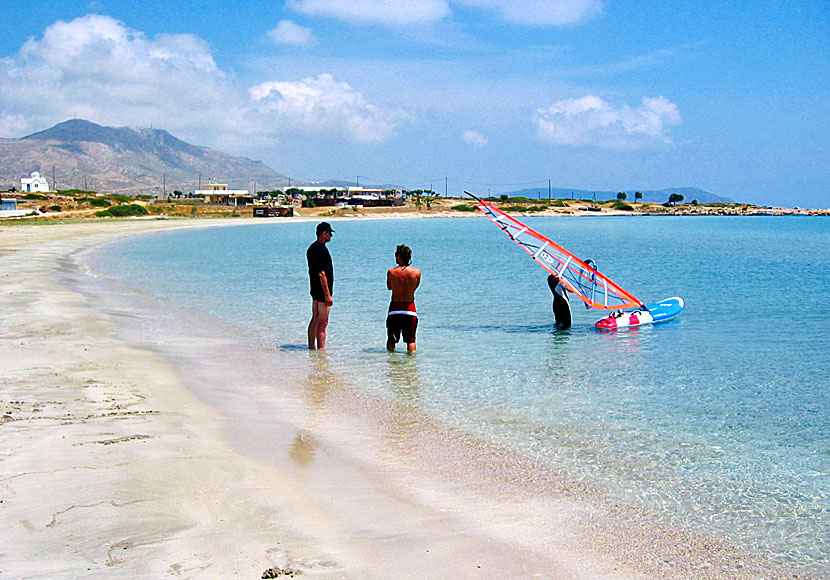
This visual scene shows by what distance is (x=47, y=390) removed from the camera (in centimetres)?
908

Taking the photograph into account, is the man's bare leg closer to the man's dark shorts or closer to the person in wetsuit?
the man's dark shorts

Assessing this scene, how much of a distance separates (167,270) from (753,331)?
22685mm

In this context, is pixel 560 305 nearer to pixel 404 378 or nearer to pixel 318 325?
pixel 318 325

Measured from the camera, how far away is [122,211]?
98.2 meters

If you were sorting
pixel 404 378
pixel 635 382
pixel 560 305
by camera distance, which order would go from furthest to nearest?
pixel 560 305 < pixel 635 382 < pixel 404 378

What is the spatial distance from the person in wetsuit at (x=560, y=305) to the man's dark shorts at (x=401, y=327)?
497 centimetres

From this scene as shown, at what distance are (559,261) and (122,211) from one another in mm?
92154

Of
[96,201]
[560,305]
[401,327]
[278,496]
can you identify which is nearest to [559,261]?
[560,305]

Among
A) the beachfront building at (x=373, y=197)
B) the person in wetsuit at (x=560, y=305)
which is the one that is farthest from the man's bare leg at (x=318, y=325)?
the beachfront building at (x=373, y=197)

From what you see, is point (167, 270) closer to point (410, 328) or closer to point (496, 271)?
point (496, 271)

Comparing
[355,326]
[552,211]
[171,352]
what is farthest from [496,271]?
[552,211]

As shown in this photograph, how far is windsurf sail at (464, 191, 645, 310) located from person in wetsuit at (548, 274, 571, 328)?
19 centimetres

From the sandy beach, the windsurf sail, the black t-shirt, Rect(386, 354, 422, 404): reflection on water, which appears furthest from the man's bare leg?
the windsurf sail

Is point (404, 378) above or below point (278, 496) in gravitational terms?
below
